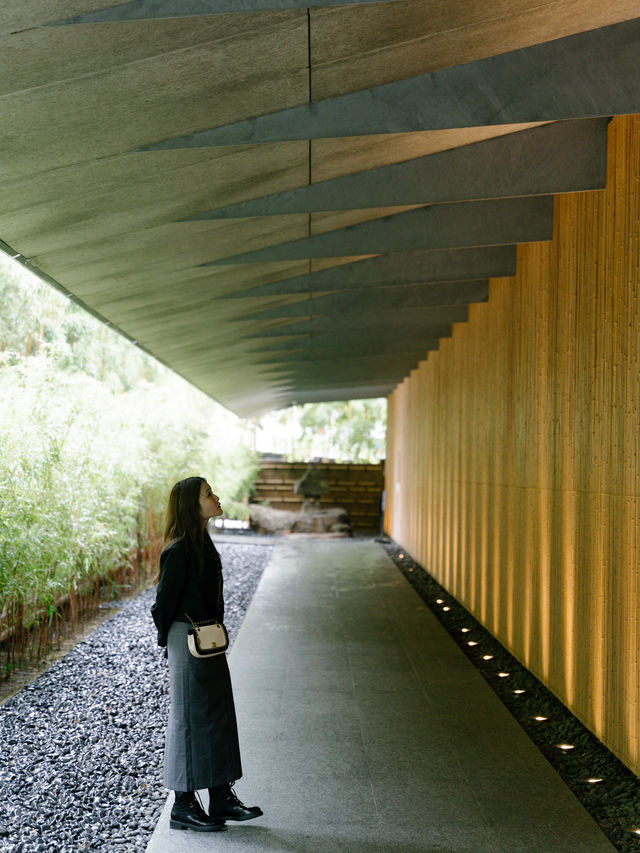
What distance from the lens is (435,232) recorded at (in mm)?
4875

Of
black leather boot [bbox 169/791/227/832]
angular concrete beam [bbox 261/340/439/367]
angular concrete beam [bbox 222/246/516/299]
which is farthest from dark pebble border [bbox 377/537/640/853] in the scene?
angular concrete beam [bbox 261/340/439/367]

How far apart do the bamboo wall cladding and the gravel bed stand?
6.80 ft

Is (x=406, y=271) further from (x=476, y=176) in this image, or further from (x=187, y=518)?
(x=187, y=518)

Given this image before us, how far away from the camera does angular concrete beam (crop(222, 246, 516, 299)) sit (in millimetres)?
5707

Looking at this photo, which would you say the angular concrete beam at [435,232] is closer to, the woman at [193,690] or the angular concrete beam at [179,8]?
the woman at [193,690]

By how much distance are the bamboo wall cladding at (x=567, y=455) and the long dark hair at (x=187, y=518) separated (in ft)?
5.97

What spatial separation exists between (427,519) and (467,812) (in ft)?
24.9

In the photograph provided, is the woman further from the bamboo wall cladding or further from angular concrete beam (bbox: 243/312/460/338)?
angular concrete beam (bbox: 243/312/460/338)

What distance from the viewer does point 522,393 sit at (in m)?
5.55

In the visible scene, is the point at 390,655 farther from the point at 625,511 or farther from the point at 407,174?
the point at 407,174

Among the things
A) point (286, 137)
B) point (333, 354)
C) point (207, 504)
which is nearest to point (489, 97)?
point (286, 137)

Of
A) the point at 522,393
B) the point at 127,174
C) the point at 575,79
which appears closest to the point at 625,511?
the point at 575,79

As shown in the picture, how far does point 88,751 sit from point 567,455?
→ 2.89m

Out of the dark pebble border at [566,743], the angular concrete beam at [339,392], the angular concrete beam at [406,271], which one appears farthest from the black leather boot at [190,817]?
the angular concrete beam at [339,392]
